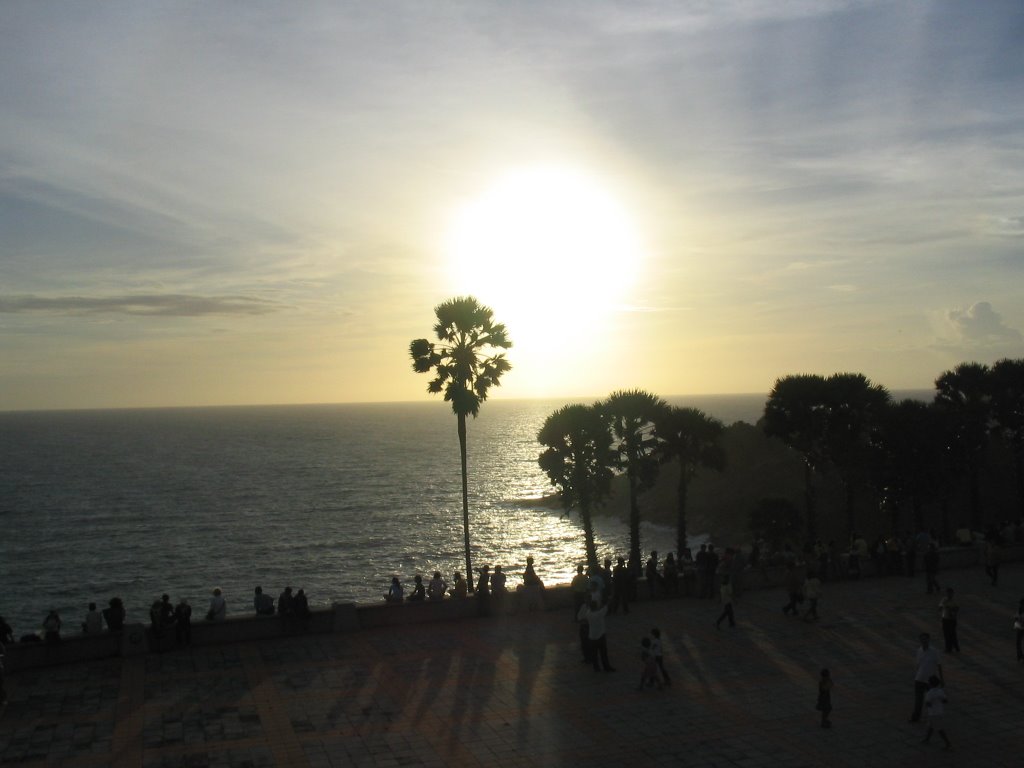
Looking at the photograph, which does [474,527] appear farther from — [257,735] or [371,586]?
[257,735]

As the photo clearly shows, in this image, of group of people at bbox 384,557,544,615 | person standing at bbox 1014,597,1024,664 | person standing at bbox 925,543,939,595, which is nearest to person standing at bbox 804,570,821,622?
person standing at bbox 1014,597,1024,664

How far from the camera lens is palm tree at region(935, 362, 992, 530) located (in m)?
44.0

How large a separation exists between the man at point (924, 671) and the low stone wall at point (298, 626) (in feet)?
31.4

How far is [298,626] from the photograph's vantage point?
20375 millimetres

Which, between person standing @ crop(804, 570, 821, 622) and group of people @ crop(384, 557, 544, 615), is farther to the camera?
Result: group of people @ crop(384, 557, 544, 615)

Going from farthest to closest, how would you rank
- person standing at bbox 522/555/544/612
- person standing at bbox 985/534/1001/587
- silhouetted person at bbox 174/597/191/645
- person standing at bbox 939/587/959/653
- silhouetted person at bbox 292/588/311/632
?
person standing at bbox 985/534/1001/587 → person standing at bbox 522/555/544/612 → silhouetted person at bbox 292/588/311/632 → silhouetted person at bbox 174/597/191/645 → person standing at bbox 939/587/959/653

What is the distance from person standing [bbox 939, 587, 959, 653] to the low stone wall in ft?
21.4

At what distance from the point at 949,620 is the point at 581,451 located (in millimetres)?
21060

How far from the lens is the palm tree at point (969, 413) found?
44.0m

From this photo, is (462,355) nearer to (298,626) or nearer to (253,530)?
(298,626)

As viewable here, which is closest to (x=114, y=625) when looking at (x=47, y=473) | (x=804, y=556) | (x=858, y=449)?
(x=804, y=556)

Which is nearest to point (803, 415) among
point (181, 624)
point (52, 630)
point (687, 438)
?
point (687, 438)

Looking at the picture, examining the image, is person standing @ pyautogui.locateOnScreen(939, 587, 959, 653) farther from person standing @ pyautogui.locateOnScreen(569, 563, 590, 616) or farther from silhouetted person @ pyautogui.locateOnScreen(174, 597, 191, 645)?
silhouetted person @ pyautogui.locateOnScreen(174, 597, 191, 645)

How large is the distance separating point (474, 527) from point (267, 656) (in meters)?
65.4
